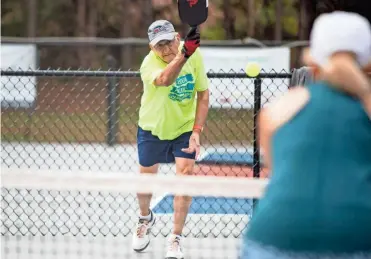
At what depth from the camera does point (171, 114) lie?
649 centimetres

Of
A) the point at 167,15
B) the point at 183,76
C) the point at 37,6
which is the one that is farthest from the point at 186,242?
the point at 37,6

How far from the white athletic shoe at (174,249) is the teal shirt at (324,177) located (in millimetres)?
3599

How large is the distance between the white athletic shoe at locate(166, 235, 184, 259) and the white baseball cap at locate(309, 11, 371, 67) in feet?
12.2

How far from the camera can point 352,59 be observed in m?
2.82

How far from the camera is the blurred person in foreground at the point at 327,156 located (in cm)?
276

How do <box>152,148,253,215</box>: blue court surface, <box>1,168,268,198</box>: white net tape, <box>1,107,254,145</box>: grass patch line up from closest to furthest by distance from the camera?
<box>1,168,268,198</box>: white net tape < <box>152,148,253,215</box>: blue court surface < <box>1,107,254,145</box>: grass patch

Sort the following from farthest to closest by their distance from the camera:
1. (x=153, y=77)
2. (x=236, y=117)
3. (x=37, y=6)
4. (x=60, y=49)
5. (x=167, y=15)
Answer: (x=37, y=6), (x=167, y=15), (x=60, y=49), (x=236, y=117), (x=153, y=77)

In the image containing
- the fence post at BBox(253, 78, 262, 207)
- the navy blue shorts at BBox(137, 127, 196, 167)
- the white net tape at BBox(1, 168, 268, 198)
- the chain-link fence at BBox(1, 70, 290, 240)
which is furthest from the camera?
the chain-link fence at BBox(1, 70, 290, 240)

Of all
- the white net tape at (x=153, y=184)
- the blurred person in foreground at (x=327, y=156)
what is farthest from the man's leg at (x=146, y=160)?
the blurred person in foreground at (x=327, y=156)

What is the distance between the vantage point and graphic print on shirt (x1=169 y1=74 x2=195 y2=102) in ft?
21.0

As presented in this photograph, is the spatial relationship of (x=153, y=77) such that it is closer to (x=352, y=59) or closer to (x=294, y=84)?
(x=294, y=84)

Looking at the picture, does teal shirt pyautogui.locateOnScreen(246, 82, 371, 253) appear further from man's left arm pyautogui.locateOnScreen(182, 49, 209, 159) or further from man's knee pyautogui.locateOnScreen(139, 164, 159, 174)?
man's knee pyautogui.locateOnScreen(139, 164, 159, 174)

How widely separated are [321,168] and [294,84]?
12.5 feet

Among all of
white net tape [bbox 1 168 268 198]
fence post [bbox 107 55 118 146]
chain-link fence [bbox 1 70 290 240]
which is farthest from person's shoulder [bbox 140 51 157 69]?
fence post [bbox 107 55 118 146]
